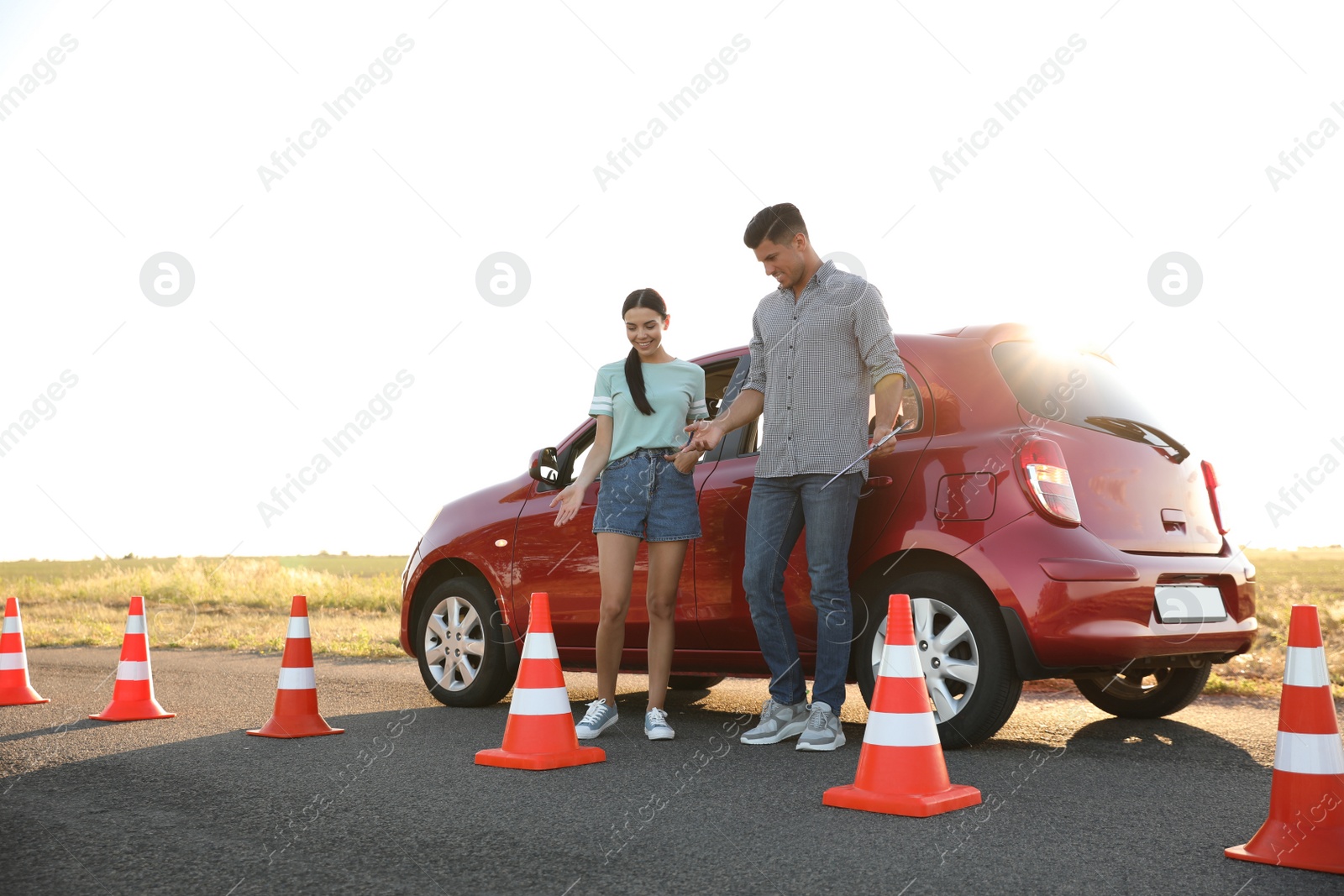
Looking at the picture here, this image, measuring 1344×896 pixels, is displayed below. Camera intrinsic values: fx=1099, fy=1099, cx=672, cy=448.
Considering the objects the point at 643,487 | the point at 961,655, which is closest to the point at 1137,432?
the point at 961,655

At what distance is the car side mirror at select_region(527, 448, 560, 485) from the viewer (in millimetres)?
5918

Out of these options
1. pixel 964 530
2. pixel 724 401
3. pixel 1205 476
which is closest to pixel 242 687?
pixel 724 401

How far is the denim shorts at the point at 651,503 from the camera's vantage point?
503 cm

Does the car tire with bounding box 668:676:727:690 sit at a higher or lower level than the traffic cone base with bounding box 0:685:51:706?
lower

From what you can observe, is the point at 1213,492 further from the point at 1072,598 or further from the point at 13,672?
the point at 13,672

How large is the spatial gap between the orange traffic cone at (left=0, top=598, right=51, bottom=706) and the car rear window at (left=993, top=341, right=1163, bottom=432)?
6157mm

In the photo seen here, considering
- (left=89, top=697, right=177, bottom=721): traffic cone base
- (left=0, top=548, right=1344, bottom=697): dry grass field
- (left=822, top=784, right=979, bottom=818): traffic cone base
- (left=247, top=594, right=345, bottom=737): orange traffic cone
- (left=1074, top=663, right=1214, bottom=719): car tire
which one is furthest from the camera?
(left=0, top=548, right=1344, bottom=697): dry grass field

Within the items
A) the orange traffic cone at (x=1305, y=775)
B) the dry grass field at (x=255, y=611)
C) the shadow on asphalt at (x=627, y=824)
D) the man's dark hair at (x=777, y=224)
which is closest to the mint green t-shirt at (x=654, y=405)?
the man's dark hair at (x=777, y=224)

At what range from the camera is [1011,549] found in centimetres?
427

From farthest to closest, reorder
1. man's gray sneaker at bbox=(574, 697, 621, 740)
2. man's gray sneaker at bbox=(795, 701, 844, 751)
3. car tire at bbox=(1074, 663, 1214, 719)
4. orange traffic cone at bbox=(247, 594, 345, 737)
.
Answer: car tire at bbox=(1074, 663, 1214, 719), orange traffic cone at bbox=(247, 594, 345, 737), man's gray sneaker at bbox=(574, 697, 621, 740), man's gray sneaker at bbox=(795, 701, 844, 751)

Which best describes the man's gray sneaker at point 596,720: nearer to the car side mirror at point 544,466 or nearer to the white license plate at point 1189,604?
the car side mirror at point 544,466

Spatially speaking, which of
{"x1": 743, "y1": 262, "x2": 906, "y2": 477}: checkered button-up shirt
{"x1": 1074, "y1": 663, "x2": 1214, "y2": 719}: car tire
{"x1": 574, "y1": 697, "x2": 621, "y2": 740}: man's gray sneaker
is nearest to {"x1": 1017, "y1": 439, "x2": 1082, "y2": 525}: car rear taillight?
{"x1": 743, "y1": 262, "x2": 906, "y2": 477}: checkered button-up shirt

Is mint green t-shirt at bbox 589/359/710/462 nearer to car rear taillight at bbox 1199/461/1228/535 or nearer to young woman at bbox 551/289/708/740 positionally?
Answer: young woman at bbox 551/289/708/740

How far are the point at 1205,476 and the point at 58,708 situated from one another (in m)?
6.42
